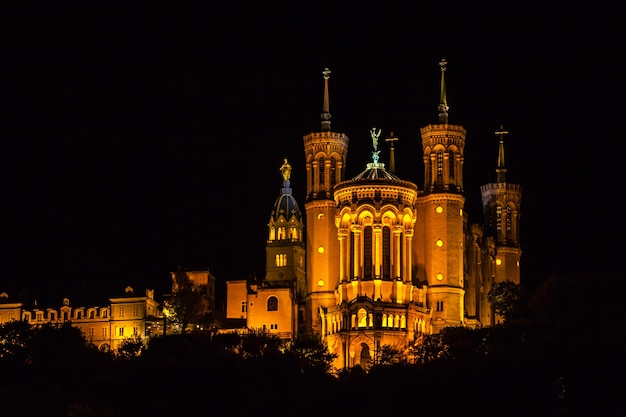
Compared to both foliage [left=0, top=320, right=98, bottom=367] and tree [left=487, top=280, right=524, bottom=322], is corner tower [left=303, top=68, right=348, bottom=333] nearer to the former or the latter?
tree [left=487, top=280, right=524, bottom=322]

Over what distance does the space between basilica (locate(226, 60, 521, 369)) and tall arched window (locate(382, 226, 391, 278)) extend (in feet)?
0.39

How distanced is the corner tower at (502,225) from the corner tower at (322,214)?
19370 millimetres

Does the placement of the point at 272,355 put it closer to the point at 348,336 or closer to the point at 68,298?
the point at 348,336

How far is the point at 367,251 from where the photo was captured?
15000 centimetres

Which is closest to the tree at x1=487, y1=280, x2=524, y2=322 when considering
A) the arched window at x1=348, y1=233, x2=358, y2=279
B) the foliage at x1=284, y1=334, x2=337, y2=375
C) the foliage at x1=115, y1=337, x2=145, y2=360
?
the arched window at x1=348, y1=233, x2=358, y2=279

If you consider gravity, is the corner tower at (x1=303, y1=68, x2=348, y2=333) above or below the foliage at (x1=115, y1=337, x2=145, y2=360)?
above

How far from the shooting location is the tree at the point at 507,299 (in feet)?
484

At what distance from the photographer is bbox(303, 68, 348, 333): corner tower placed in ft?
507

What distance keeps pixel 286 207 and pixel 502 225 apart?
21058 mm

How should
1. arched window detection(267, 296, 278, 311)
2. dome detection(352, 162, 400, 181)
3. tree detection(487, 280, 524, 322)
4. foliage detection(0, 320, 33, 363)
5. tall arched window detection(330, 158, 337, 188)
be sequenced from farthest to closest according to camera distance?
tall arched window detection(330, 158, 337, 188), arched window detection(267, 296, 278, 311), dome detection(352, 162, 400, 181), tree detection(487, 280, 524, 322), foliage detection(0, 320, 33, 363)

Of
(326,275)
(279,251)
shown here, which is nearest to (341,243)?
(326,275)

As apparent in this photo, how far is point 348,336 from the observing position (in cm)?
14625

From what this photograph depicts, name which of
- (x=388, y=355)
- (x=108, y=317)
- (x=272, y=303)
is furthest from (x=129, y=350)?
(x=388, y=355)

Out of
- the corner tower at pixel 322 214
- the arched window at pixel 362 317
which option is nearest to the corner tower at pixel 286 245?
the corner tower at pixel 322 214
